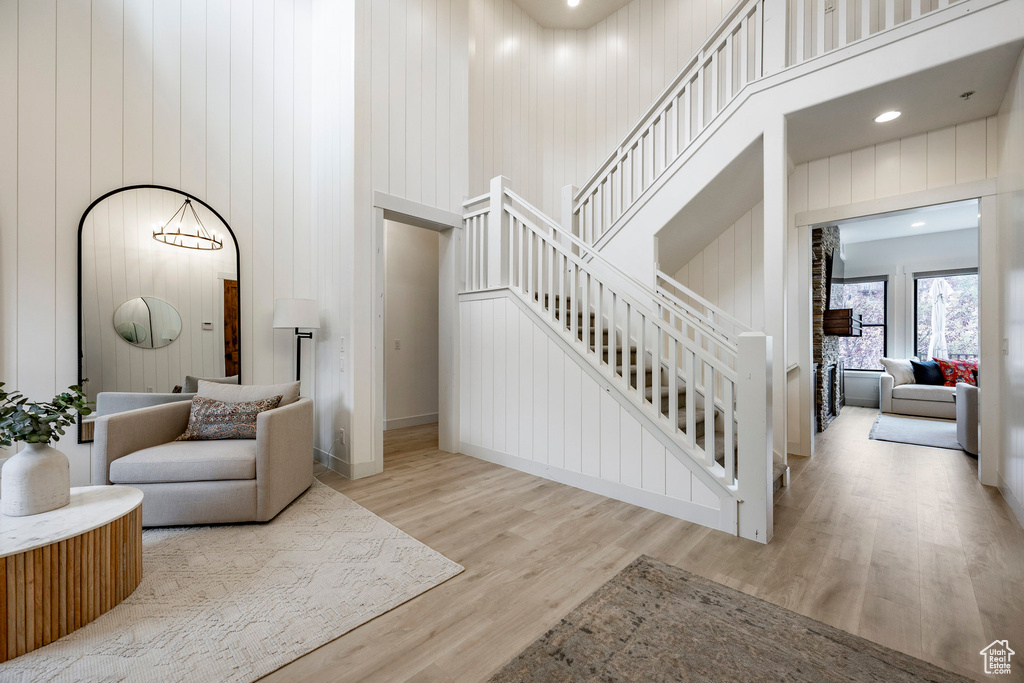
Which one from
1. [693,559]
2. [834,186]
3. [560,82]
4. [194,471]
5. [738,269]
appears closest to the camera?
[693,559]

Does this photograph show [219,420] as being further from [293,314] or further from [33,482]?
[33,482]

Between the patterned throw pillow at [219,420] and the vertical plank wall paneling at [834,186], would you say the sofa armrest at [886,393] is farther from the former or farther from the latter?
the patterned throw pillow at [219,420]

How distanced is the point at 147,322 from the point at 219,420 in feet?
3.38

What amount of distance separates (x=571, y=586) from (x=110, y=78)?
430cm

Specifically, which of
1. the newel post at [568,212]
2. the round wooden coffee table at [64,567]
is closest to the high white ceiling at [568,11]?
the newel post at [568,212]

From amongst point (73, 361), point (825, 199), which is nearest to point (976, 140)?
point (825, 199)

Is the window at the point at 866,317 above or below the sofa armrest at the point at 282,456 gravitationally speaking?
above

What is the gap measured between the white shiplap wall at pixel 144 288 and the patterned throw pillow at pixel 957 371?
9.04m

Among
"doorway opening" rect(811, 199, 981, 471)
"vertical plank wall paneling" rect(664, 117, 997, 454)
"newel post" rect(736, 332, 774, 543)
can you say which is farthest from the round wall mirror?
"doorway opening" rect(811, 199, 981, 471)

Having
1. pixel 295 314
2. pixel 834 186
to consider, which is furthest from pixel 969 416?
pixel 295 314

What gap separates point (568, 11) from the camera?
5367mm

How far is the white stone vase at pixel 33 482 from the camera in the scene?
165cm

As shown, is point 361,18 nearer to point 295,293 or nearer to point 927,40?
point 295,293

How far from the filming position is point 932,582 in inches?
73.5
